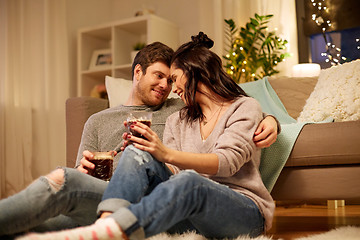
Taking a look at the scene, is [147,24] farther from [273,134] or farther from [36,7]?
[273,134]

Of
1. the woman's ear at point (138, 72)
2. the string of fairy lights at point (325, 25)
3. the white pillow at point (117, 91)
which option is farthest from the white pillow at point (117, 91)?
the string of fairy lights at point (325, 25)

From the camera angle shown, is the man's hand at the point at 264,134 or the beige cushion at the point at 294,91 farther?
the beige cushion at the point at 294,91

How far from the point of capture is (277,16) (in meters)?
3.98

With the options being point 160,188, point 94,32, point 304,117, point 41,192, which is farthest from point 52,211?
point 94,32

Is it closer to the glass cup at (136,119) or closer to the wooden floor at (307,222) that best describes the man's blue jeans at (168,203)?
the glass cup at (136,119)

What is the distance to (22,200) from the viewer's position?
1.09m

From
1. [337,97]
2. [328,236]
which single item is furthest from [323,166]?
[337,97]

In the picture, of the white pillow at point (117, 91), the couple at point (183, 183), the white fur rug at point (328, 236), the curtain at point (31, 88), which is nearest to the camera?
the couple at point (183, 183)

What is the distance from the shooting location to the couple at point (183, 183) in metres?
1.04

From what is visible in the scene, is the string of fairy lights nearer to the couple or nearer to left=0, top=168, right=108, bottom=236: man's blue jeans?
the couple

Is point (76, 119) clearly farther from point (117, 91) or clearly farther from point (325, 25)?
point (325, 25)

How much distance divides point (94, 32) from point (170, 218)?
12.5 feet

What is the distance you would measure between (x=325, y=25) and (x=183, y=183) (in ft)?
10.9

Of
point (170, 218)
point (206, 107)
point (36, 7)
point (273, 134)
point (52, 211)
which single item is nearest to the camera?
point (170, 218)
